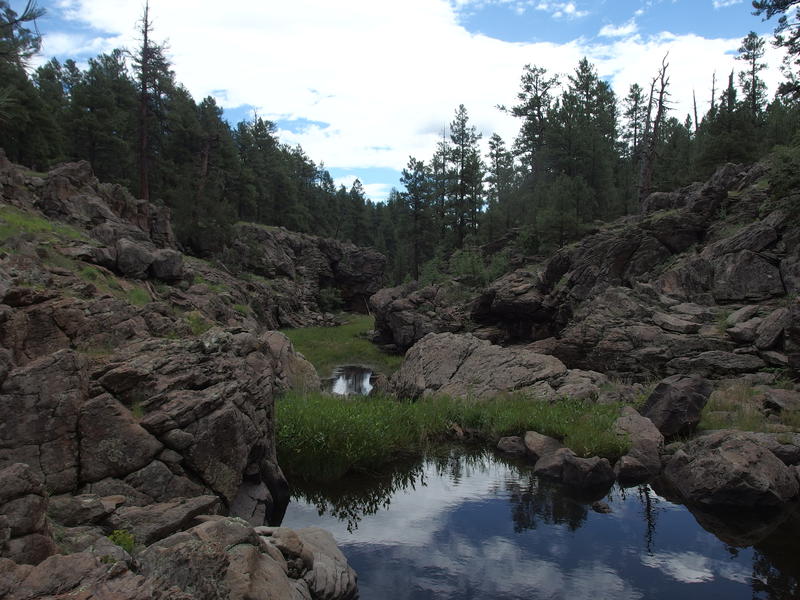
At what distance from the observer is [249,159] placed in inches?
3187

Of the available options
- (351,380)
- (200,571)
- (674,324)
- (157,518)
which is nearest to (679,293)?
(674,324)

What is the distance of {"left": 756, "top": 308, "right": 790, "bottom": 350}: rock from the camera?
16.8 metres

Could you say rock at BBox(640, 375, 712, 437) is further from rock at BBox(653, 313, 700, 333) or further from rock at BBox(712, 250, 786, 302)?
rock at BBox(712, 250, 786, 302)

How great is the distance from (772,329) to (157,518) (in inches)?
757

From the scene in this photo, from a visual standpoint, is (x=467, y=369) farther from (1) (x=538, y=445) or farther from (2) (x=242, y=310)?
(2) (x=242, y=310)

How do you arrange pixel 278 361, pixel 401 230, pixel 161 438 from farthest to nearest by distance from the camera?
pixel 401 230
pixel 278 361
pixel 161 438

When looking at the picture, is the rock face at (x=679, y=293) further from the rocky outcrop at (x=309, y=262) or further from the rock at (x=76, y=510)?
the rocky outcrop at (x=309, y=262)

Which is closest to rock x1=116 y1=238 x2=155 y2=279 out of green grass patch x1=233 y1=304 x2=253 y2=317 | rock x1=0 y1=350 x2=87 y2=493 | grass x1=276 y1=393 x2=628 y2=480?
green grass patch x1=233 y1=304 x2=253 y2=317

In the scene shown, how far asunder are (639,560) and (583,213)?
115 ft

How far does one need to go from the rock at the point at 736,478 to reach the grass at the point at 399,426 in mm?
1820

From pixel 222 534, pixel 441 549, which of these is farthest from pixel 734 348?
pixel 222 534

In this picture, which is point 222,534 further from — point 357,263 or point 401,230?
point 357,263

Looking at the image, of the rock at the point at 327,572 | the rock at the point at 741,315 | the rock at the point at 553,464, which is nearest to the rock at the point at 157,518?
the rock at the point at 327,572

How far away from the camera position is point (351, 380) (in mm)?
32938
